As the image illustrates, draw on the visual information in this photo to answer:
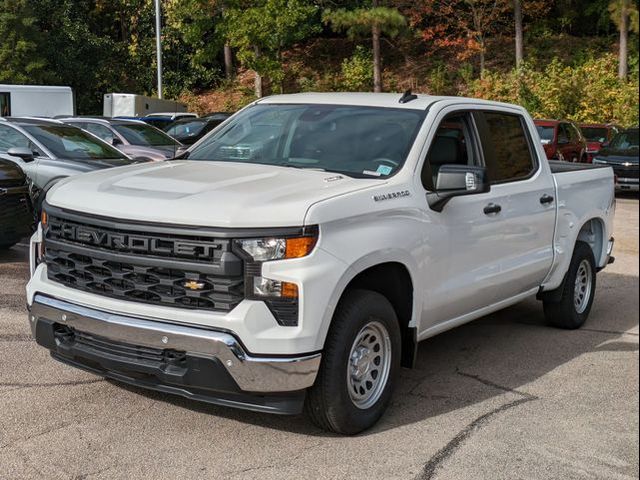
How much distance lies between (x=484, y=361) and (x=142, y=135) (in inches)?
435

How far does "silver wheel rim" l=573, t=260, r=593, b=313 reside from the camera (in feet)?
23.1

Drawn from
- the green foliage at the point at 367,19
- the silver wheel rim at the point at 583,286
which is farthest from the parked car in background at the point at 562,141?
the green foliage at the point at 367,19

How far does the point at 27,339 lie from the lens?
609 centimetres

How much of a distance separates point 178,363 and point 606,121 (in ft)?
83.9

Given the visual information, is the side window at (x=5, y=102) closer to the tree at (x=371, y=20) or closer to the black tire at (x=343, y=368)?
the tree at (x=371, y=20)

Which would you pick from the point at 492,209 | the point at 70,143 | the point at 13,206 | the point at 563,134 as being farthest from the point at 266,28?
the point at 492,209

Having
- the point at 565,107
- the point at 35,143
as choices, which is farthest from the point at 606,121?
the point at 35,143

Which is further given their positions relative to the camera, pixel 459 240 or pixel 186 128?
pixel 186 128

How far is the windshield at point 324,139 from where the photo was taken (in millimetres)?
5112

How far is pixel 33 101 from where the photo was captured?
26375 millimetres

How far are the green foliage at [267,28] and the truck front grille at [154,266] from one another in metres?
34.5

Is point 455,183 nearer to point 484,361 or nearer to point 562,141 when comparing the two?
point 484,361

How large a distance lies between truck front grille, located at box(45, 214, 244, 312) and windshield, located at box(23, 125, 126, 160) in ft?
21.3

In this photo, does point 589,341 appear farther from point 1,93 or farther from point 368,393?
point 1,93
